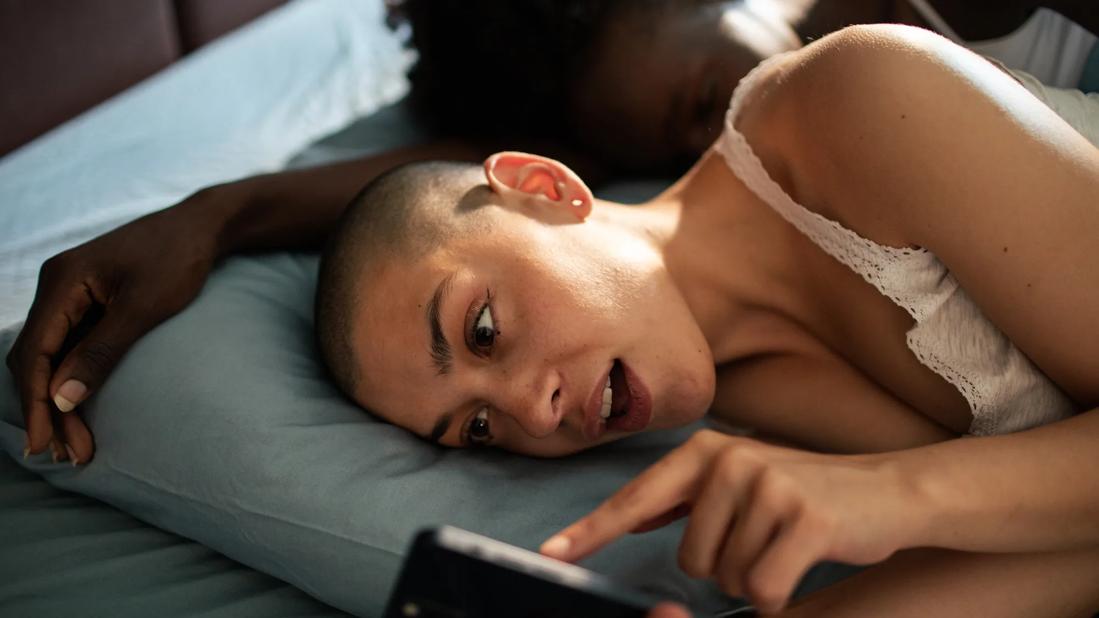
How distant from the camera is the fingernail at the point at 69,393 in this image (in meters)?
1.00

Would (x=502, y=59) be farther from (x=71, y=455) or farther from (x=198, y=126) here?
Answer: (x=71, y=455)

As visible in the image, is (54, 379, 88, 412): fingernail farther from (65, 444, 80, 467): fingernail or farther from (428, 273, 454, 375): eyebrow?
(428, 273, 454, 375): eyebrow

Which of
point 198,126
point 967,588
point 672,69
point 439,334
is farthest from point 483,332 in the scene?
point 198,126

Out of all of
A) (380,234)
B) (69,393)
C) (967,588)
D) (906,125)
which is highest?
(906,125)

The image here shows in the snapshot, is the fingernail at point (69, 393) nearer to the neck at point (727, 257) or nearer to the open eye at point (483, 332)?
the open eye at point (483, 332)

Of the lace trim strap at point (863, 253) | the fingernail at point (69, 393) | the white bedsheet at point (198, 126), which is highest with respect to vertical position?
the lace trim strap at point (863, 253)

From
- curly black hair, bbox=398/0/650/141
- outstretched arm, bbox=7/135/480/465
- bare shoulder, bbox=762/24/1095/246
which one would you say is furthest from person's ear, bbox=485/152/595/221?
curly black hair, bbox=398/0/650/141

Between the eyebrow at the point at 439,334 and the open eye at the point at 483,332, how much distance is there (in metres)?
0.03

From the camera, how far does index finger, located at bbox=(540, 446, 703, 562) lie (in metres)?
0.72

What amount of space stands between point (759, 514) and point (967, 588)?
30cm

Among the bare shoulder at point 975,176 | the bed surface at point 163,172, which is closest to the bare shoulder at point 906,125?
the bare shoulder at point 975,176

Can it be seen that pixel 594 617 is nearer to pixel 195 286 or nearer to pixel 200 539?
pixel 200 539

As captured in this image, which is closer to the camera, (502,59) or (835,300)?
(835,300)

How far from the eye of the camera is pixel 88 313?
3.59 feet
